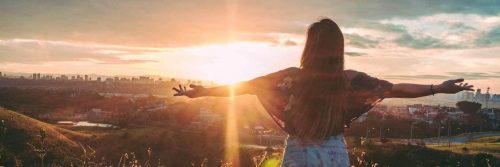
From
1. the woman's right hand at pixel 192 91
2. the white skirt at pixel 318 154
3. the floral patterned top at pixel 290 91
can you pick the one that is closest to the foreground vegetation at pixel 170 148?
the woman's right hand at pixel 192 91

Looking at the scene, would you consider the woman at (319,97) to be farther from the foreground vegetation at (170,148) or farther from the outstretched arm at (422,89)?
the foreground vegetation at (170,148)

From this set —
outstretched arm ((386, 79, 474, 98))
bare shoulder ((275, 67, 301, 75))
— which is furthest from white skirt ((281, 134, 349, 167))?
outstretched arm ((386, 79, 474, 98))

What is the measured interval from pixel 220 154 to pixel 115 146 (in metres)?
12.1

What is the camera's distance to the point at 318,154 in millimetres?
3623

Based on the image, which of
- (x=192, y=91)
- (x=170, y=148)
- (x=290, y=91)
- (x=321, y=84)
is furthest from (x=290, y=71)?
(x=170, y=148)

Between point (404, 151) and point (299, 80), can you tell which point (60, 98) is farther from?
point (299, 80)

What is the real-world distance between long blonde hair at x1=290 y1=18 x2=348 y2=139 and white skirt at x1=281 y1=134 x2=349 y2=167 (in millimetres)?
66

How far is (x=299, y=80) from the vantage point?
12.5ft

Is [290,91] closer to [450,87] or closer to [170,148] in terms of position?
[450,87]

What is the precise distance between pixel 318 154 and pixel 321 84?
1.66 ft

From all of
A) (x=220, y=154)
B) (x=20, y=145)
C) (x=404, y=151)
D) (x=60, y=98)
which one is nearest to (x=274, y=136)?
(x=220, y=154)

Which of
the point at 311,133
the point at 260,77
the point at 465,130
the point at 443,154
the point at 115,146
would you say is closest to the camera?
the point at 311,133

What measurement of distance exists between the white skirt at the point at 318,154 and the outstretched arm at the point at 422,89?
91 centimetres

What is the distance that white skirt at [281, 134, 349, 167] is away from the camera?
11.8ft
